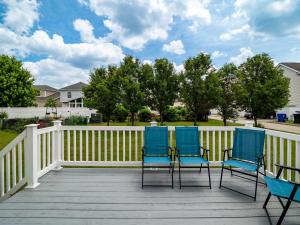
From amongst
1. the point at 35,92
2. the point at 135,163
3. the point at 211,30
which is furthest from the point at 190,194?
the point at 35,92

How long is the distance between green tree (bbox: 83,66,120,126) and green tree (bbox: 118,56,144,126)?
54cm

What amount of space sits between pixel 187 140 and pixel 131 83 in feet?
31.0

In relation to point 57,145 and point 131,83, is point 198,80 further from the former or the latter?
point 57,145

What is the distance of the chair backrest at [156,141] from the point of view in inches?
171

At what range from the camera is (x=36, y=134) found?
149 inches

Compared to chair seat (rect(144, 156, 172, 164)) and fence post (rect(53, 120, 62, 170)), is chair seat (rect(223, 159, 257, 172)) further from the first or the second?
fence post (rect(53, 120, 62, 170))

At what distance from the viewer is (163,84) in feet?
44.0

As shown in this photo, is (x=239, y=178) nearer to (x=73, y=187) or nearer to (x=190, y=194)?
(x=190, y=194)

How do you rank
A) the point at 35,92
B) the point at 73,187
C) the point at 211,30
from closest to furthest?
the point at 73,187 → the point at 211,30 → the point at 35,92

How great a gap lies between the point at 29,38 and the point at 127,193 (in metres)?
12.6

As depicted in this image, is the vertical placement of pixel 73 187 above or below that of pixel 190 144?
below

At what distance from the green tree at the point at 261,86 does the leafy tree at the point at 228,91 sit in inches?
20.5

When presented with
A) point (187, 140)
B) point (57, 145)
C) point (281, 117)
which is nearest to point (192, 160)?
point (187, 140)

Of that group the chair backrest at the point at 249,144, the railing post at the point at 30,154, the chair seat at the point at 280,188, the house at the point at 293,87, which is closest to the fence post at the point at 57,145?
the railing post at the point at 30,154
